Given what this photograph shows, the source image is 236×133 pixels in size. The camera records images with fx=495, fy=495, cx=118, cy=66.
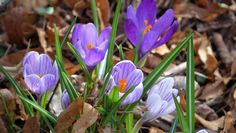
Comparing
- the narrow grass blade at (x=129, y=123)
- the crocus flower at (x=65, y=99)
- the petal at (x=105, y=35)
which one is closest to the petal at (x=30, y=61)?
the crocus flower at (x=65, y=99)

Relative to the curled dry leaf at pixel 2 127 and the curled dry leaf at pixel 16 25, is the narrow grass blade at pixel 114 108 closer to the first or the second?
the curled dry leaf at pixel 2 127

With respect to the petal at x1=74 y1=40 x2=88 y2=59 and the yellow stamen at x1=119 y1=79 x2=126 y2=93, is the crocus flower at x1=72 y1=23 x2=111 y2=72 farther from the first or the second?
the yellow stamen at x1=119 y1=79 x2=126 y2=93

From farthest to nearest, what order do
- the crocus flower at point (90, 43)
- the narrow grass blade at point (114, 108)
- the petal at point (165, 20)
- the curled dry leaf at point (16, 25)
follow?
the curled dry leaf at point (16, 25), the petal at point (165, 20), the crocus flower at point (90, 43), the narrow grass blade at point (114, 108)

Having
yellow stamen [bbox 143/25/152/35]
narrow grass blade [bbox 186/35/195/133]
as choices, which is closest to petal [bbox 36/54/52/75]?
yellow stamen [bbox 143/25/152/35]

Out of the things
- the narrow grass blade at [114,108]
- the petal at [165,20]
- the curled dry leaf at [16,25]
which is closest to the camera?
the narrow grass blade at [114,108]

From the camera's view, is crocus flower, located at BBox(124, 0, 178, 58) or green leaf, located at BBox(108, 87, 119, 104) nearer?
green leaf, located at BBox(108, 87, 119, 104)

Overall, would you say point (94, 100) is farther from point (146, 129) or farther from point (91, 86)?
point (146, 129)
